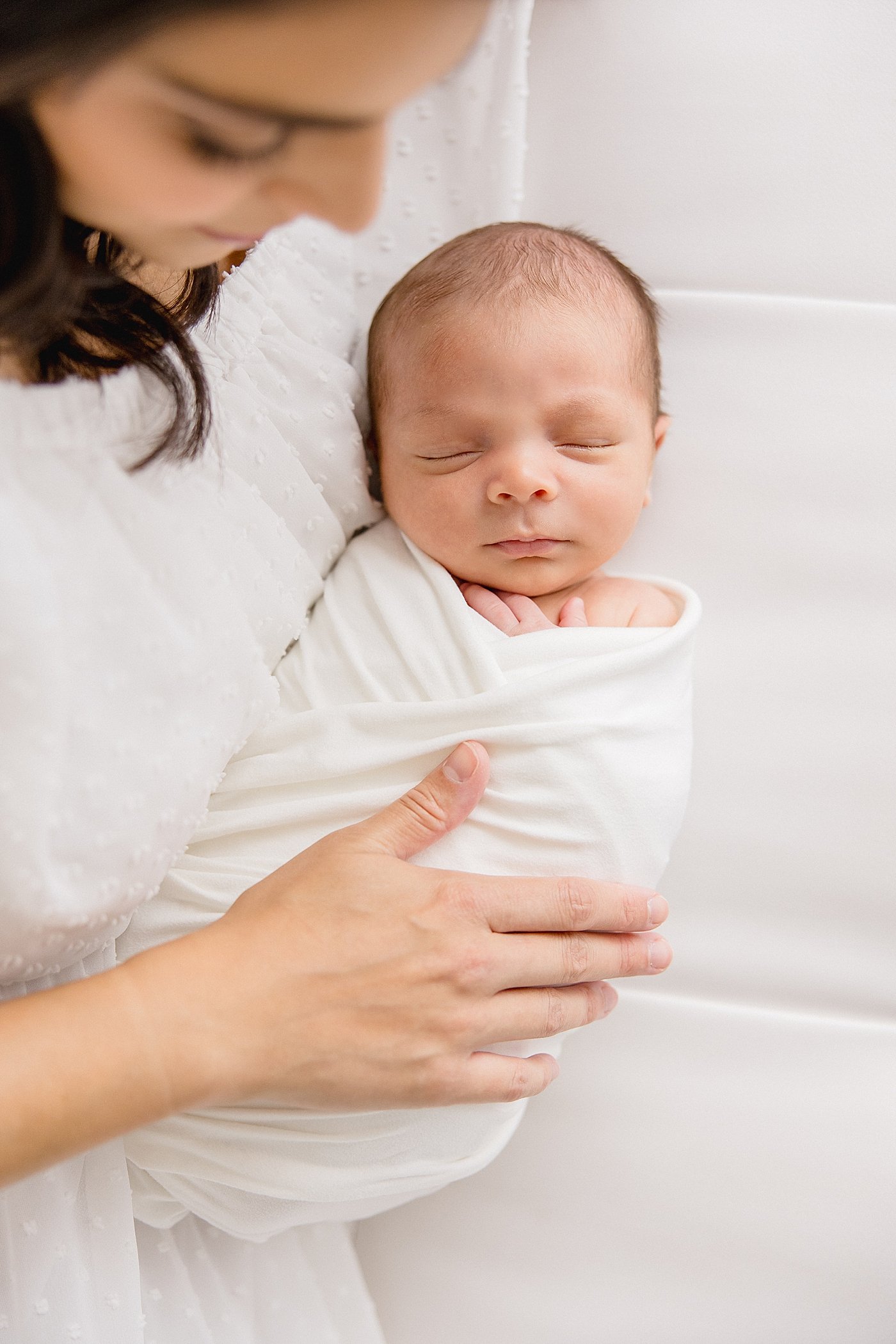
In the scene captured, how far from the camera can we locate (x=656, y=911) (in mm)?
982

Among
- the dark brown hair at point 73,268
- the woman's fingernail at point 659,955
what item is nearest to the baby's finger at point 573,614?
the woman's fingernail at point 659,955

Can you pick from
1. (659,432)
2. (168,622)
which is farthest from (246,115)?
(659,432)

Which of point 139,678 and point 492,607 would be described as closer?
point 139,678

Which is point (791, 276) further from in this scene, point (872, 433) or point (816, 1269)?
point (816, 1269)

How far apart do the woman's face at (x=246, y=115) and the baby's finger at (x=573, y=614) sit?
59 centimetres

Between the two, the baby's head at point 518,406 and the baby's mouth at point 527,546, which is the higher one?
the baby's head at point 518,406

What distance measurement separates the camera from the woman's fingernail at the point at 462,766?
94 cm

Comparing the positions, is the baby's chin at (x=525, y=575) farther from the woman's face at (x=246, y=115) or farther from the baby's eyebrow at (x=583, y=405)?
the woman's face at (x=246, y=115)

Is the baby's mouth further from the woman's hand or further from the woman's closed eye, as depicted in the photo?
the woman's closed eye

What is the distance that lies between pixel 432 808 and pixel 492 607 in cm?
29

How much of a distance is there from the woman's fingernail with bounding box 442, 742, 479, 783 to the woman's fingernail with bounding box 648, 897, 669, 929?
22 cm

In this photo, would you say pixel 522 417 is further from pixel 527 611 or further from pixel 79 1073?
pixel 79 1073

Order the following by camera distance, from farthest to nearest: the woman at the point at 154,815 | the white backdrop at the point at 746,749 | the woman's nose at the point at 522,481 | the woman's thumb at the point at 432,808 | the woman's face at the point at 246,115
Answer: the white backdrop at the point at 746,749 → the woman's nose at the point at 522,481 → the woman's thumb at the point at 432,808 → the woman at the point at 154,815 → the woman's face at the point at 246,115

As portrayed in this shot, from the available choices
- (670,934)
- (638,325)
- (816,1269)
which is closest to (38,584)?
(638,325)
